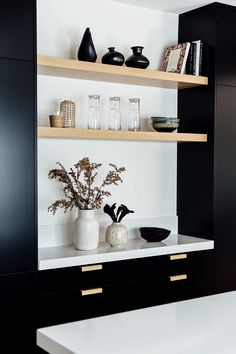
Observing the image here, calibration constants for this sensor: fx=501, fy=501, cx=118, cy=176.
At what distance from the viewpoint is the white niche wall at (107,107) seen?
341cm

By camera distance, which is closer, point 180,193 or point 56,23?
point 56,23

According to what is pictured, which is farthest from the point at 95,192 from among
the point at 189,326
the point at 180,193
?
the point at 189,326

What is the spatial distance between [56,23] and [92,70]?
495 mm

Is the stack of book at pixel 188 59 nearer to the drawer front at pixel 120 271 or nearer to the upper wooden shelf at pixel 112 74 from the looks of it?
the upper wooden shelf at pixel 112 74

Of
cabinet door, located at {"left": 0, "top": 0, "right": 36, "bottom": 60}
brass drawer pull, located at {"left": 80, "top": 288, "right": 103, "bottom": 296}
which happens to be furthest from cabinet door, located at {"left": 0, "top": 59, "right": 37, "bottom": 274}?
brass drawer pull, located at {"left": 80, "top": 288, "right": 103, "bottom": 296}

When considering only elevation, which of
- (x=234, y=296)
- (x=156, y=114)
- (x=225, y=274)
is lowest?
(x=225, y=274)

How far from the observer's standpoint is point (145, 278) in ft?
11.0

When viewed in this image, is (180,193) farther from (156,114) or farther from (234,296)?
(234,296)

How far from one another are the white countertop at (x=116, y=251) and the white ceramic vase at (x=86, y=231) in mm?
53

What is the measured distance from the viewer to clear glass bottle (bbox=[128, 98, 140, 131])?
3.56 m

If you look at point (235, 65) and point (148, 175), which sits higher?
point (235, 65)

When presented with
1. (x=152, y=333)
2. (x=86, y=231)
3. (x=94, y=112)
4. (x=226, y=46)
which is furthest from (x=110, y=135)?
(x=152, y=333)

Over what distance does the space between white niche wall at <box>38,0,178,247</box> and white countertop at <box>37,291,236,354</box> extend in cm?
171

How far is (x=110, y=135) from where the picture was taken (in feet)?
10.8
